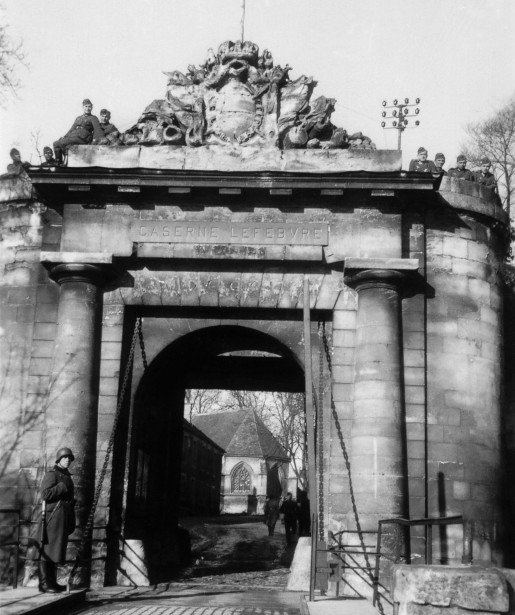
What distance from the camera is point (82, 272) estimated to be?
13.8 meters

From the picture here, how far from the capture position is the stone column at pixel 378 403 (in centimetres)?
1270

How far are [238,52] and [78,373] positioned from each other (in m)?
6.25

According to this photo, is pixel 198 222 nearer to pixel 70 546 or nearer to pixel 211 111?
pixel 211 111

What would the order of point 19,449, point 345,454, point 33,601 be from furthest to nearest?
point 19,449, point 345,454, point 33,601

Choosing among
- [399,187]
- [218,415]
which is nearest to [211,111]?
[399,187]

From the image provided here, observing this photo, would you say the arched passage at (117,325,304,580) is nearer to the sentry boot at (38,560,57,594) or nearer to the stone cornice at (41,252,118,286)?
the stone cornice at (41,252,118,286)

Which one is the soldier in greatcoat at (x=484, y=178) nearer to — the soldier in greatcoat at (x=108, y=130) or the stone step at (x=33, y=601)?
the soldier in greatcoat at (x=108, y=130)

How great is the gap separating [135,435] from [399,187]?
5.92 metres

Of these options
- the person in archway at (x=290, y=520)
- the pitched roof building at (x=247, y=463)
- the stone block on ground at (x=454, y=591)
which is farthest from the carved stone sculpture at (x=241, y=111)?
the pitched roof building at (x=247, y=463)

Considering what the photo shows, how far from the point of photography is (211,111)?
14797mm

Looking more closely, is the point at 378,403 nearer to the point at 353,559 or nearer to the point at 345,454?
the point at 345,454

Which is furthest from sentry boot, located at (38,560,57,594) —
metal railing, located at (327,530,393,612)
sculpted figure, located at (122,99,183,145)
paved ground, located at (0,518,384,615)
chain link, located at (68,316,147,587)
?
sculpted figure, located at (122,99,183,145)

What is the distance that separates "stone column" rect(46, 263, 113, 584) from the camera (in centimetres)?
1311

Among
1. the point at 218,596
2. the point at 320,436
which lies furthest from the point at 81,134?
the point at 218,596
